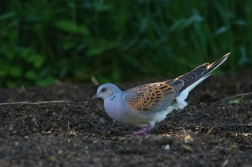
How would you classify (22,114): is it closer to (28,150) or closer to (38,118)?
(38,118)

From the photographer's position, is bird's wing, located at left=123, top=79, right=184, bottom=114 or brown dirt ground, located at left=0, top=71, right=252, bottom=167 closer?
brown dirt ground, located at left=0, top=71, right=252, bottom=167

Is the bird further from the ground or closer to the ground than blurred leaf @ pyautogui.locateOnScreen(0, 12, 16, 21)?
closer to the ground

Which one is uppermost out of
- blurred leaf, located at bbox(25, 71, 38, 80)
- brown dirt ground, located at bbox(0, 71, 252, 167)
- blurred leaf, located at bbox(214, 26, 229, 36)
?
blurred leaf, located at bbox(214, 26, 229, 36)

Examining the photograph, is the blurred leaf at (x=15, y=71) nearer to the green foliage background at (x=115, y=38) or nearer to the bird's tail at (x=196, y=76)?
the green foliage background at (x=115, y=38)

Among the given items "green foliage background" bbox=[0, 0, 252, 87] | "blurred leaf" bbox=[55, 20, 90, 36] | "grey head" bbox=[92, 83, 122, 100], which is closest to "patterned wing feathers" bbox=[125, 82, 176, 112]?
"grey head" bbox=[92, 83, 122, 100]

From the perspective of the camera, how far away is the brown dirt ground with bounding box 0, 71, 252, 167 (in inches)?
189

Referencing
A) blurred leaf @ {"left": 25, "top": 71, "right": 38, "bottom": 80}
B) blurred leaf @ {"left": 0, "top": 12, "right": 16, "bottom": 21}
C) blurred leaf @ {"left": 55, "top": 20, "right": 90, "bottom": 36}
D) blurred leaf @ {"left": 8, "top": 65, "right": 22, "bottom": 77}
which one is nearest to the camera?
blurred leaf @ {"left": 0, "top": 12, "right": 16, "bottom": 21}

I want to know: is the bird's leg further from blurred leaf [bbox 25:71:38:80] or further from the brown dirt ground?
blurred leaf [bbox 25:71:38:80]

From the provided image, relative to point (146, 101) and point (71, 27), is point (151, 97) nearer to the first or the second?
point (146, 101)

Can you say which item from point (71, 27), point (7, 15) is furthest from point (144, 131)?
point (7, 15)

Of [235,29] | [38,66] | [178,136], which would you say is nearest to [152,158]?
[178,136]

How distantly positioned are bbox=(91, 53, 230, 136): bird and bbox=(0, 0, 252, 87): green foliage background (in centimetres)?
357

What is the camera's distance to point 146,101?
243 inches

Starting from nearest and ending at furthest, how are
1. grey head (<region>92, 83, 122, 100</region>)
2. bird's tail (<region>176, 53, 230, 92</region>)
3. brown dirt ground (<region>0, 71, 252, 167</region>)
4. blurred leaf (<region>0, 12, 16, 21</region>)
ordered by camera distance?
brown dirt ground (<region>0, 71, 252, 167</region>), grey head (<region>92, 83, 122, 100</region>), bird's tail (<region>176, 53, 230, 92</region>), blurred leaf (<region>0, 12, 16, 21</region>)
